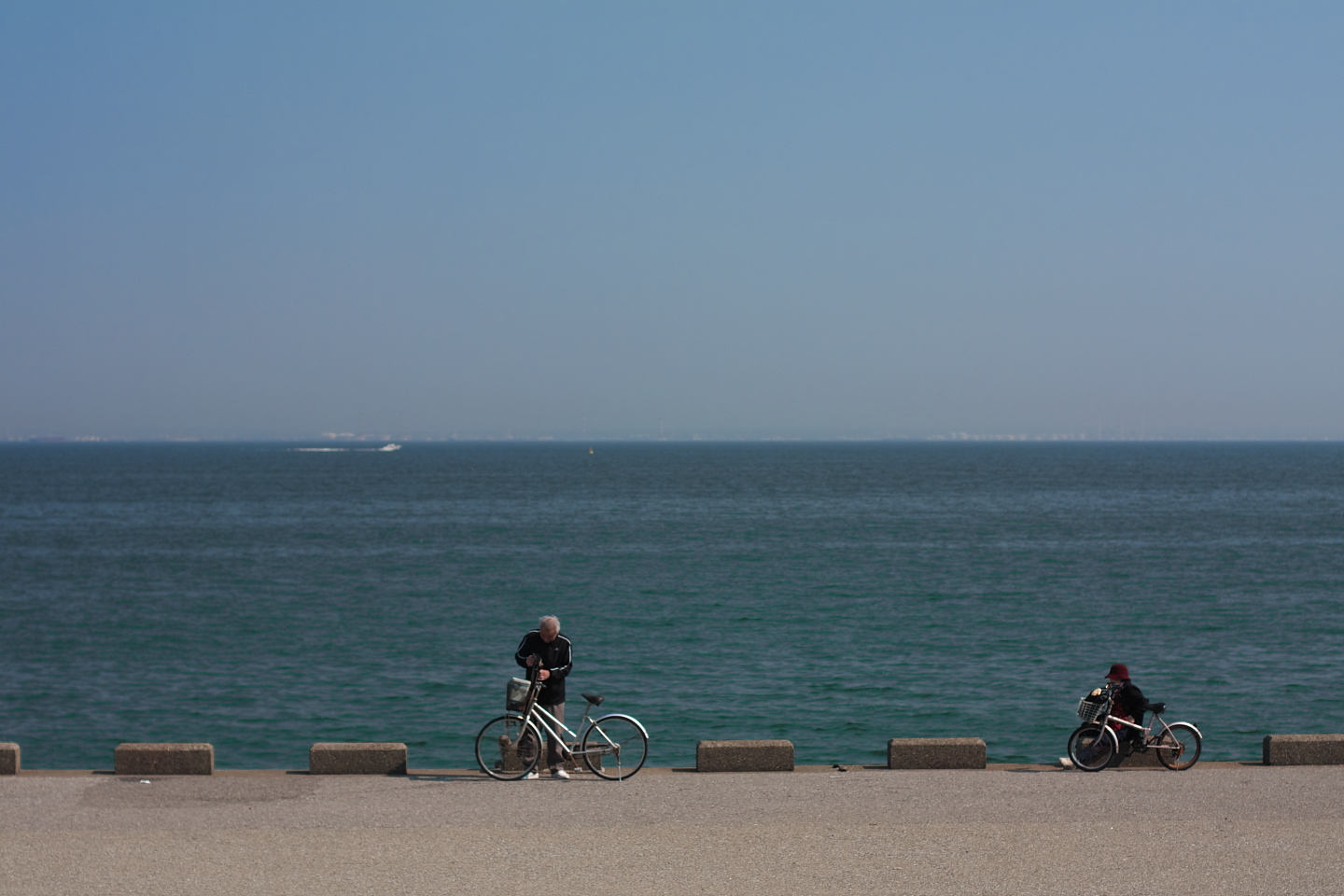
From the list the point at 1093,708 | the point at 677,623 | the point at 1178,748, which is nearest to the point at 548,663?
the point at 1093,708

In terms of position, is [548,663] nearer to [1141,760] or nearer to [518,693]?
[518,693]

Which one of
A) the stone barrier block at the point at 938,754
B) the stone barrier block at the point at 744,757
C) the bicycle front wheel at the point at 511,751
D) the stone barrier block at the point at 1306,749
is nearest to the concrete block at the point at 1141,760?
the stone barrier block at the point at 1306,749

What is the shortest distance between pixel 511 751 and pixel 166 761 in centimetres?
349

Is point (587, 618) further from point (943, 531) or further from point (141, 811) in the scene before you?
point (943, 531)

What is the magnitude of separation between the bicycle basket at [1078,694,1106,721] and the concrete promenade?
630 millimetres

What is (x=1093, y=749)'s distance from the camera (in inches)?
537

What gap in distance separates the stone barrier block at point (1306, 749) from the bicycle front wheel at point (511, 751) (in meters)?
7.72

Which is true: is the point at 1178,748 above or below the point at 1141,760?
above

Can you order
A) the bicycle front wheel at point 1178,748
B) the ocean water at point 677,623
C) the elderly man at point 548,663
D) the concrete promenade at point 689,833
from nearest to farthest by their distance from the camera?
1. the concrete promenade at point 689,833
2. the bicycle front wheel at point 1178,748
3. the elderly man at point 548,663
4. the ocean water at point 677,623

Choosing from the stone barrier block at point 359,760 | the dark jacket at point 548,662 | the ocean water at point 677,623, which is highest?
the dark jacket at point 548,662

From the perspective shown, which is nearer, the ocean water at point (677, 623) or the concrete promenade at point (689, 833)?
the concrete promenade at point (689, 833)

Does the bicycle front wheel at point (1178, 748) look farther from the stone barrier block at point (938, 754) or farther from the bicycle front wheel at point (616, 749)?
the bicycle front wheel at point (616, 749)

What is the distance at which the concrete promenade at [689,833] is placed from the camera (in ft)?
30.9

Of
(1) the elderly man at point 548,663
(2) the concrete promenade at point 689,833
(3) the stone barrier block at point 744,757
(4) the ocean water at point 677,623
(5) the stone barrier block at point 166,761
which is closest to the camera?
Result: (2) the concrete promenade at point 689,833
